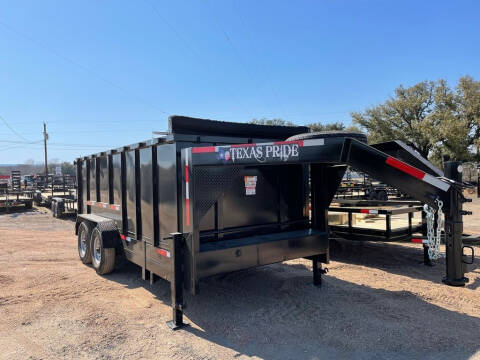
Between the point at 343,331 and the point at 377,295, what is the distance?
1.33 m

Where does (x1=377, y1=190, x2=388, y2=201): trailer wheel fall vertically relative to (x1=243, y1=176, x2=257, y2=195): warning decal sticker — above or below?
below

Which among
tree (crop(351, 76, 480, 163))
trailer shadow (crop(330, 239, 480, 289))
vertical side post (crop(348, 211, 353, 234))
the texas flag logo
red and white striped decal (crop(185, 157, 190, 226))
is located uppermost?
tree (crop(351, 76, 480, 163))

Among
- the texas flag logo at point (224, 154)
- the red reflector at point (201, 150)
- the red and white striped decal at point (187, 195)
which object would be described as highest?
the red reflector at point (201, 150)

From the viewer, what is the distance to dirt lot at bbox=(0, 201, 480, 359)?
11.1 feet

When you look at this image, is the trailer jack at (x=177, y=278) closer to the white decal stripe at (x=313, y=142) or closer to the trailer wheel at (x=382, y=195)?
the white decal stripe at (x=313, y=142)

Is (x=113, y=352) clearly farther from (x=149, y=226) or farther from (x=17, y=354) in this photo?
(x=149, y=226)

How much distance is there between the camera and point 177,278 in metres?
3.87

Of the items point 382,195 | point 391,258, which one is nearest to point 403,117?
point 382,195

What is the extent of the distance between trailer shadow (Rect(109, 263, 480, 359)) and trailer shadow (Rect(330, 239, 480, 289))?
1.14 meters

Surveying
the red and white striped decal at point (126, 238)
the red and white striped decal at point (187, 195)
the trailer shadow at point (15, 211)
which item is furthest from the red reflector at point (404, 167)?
the trailer shadow at point (15, 211)

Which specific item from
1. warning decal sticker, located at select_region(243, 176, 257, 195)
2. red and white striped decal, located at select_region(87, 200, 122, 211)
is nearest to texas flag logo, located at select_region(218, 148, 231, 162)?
warning decal sticker, located at select_region(243, 176, 257, 195)

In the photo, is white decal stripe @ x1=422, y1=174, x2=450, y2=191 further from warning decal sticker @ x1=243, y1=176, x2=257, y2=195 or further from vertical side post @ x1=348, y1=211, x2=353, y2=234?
vertical side post @ x1=348, y1=211, x2=353, y2=234

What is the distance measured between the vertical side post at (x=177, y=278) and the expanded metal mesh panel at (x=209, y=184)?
1.10 ft

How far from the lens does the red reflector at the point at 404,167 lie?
398cm
